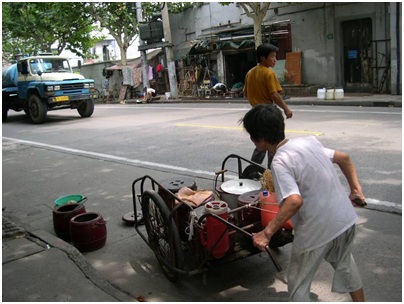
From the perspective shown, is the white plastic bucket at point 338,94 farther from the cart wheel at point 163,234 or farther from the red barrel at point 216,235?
the red barrel at point 216,235

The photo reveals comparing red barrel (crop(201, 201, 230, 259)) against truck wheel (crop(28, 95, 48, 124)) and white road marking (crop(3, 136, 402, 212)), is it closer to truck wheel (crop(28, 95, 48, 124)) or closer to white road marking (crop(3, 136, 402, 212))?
white road marking (crop(3, 136, 402, 212))

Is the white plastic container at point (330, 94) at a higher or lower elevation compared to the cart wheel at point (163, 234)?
higher

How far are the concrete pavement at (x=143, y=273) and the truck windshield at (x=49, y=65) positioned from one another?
469 inches

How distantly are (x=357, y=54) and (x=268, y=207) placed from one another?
51.9 ft

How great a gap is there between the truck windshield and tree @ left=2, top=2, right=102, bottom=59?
1011 centimetres

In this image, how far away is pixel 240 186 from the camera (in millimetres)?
3689

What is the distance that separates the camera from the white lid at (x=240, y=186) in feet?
11.9

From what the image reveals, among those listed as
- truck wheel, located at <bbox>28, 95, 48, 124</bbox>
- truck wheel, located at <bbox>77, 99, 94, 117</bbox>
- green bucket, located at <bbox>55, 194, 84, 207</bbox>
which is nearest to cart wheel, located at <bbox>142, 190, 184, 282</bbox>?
green bucket, located at <bbox>55, 194, 84, 207</bbox>

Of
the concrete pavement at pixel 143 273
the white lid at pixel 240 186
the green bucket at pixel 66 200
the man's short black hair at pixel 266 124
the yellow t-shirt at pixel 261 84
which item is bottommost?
the concrete pavement at pixel 143 273

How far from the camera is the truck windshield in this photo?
591 inches

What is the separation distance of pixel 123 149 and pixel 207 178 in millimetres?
3205

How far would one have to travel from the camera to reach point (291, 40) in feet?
62.8

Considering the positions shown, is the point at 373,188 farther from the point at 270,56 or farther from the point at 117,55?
the point at 117,55

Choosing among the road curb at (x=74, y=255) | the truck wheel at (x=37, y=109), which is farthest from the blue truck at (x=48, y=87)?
the road curb at (x=74, y=255)
